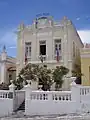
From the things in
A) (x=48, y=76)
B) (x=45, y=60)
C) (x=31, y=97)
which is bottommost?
(x=31, y=97)

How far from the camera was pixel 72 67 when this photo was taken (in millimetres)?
22297

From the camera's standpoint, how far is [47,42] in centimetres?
2291

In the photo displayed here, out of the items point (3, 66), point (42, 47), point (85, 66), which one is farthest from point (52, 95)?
point (3, 66)

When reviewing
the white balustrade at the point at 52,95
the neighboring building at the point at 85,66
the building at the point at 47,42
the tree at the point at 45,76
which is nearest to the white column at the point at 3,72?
the building at the point at 47,42

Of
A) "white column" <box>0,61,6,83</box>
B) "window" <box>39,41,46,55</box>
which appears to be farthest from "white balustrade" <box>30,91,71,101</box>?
"white column" <box>0,61,6,83</box>

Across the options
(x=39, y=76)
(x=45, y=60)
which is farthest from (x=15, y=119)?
(x=45, y=60)

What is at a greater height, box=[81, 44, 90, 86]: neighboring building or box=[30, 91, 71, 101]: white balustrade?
box=[81, 44, 90, 86]: neighboring building

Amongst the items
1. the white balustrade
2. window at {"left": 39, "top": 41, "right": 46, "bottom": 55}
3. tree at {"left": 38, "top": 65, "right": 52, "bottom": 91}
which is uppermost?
window at {"left": 39, "top": 41, "right": 46, "bottom": 55}

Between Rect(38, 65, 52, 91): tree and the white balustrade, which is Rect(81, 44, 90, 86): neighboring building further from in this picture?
the white balustrade

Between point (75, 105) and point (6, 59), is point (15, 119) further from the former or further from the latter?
point (6, 59)

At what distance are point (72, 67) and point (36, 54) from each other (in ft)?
12.7

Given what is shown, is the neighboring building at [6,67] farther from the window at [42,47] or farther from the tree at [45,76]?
the tree at [45,76]

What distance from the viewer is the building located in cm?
2236

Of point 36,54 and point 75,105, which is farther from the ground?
point 36,54
